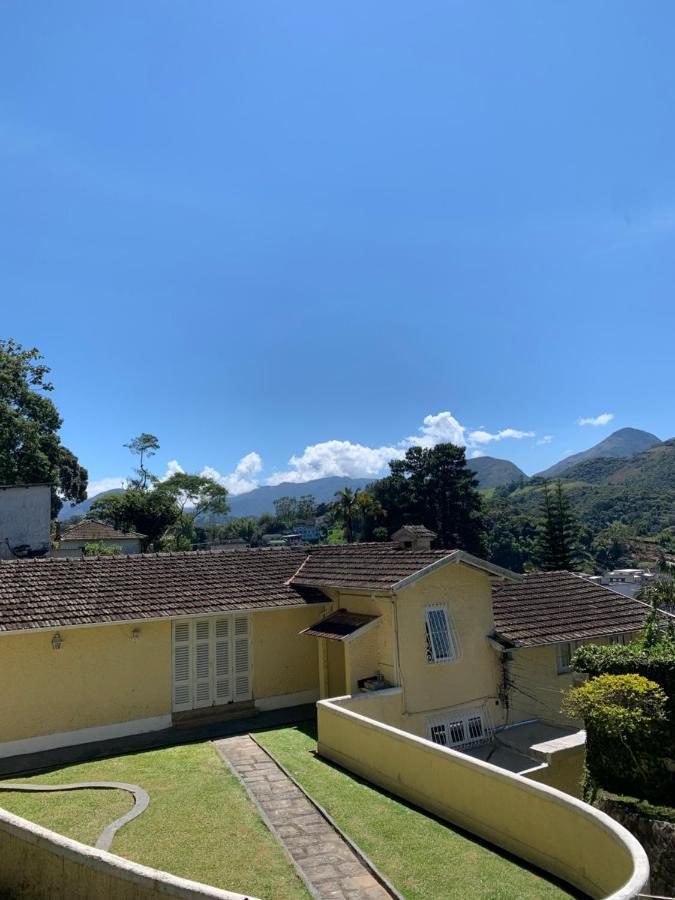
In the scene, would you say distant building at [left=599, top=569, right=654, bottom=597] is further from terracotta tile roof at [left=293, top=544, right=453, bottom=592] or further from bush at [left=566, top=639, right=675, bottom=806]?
bush at [left=566, top=639, right=675, bottom=806]

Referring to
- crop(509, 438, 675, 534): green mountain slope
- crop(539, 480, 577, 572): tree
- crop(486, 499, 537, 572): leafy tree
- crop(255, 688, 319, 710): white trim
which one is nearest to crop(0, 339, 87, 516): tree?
crop(255, 688, 319, 710): white trim

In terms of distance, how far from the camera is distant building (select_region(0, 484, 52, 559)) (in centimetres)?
1919

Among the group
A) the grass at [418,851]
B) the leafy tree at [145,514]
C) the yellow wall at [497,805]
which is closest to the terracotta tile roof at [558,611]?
the yellow wall at [497,805]

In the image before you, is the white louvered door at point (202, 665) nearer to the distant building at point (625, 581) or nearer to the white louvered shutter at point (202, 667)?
the white louvered shutter at point (202, 667)

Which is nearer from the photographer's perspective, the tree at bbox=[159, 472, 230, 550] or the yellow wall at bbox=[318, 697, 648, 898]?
the yellow wall at bbox=[318, 697, 648, 898]

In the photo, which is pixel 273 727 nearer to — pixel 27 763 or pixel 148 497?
pixel 27 763

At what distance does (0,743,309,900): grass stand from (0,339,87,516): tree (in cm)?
2983

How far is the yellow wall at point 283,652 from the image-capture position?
13.8 metres

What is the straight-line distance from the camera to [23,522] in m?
19.5

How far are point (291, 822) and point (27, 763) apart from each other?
19.2 feet

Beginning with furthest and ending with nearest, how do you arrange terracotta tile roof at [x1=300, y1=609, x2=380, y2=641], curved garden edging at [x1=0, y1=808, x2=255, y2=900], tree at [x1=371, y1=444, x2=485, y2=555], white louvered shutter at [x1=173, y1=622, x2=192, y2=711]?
1. tree at [x1=371, y1=444, x2=485, y2=555]
2. white louvered shutter at [x1=173, y1=622, x2=192, y2=711]
3. terracotta tile roof at [x1=300, y1=609, x2=380, y2=641]
4. curved garden edging at [x1=0, y1=808, x2=255, y2=900]

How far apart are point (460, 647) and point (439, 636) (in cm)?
71

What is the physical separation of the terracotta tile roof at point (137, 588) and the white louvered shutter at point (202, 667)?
747 mm

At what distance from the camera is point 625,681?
1143 cm
